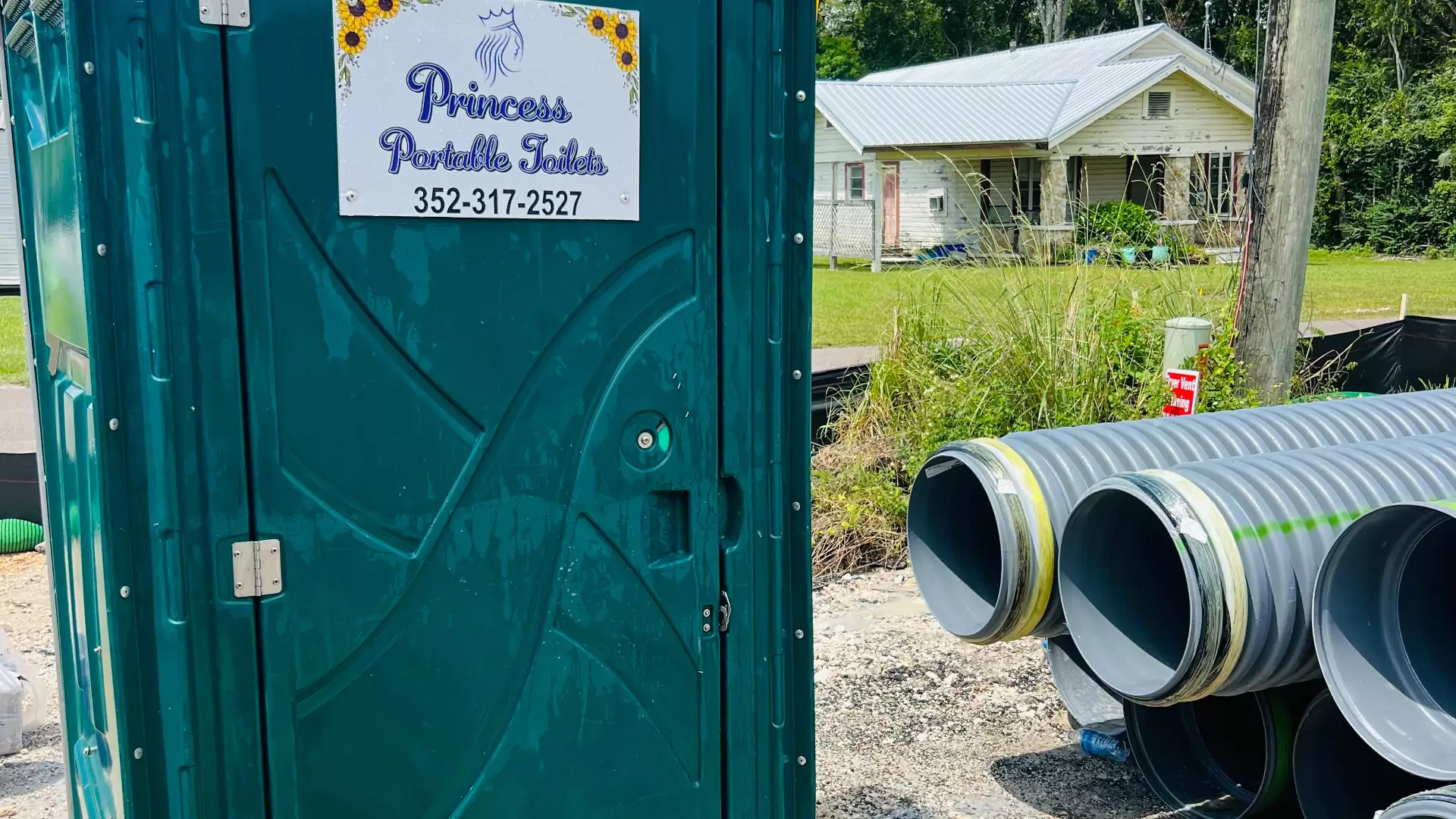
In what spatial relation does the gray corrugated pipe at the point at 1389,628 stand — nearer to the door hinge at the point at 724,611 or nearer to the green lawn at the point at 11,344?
the door hinge at the point at 724,611

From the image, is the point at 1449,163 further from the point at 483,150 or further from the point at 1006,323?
the point at 483,150

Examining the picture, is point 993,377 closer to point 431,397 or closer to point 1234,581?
point 1234,581

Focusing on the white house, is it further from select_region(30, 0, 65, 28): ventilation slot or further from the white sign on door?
select_region(30, 0, 65, 28): ventilation slot

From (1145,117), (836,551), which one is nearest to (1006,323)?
(836,551)

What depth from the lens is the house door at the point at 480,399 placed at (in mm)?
2432

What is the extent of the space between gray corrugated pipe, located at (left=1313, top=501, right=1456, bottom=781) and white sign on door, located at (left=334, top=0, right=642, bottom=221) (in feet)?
6.60

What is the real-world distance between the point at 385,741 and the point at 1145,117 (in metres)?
29.8

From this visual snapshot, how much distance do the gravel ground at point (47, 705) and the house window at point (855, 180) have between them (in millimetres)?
27128

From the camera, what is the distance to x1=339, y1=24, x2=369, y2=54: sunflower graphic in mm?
2404

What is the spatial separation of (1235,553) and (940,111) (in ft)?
→ 89.8

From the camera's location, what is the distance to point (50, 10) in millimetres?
2455

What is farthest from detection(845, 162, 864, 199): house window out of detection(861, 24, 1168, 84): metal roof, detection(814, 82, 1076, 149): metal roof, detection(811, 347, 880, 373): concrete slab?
detection(811, 347, 880, 373): concrete slab

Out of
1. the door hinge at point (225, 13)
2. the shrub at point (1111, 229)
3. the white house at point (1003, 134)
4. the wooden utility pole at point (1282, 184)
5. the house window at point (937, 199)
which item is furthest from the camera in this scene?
the house window at point (937, 199)

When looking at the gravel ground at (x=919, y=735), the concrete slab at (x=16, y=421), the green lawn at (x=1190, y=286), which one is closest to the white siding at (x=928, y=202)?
the green lawn at (x=1190, y=286)
